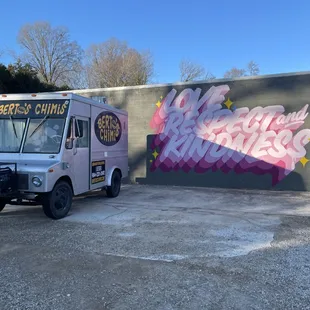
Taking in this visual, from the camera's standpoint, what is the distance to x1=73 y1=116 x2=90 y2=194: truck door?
678 cm

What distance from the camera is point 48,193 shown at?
238 inches

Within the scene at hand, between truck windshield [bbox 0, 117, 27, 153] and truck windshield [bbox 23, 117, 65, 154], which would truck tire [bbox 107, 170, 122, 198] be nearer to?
truck windshield [bbox 23, 117, 65, 154]

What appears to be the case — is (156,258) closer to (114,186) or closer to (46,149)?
(46,149)

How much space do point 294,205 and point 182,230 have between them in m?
3.97

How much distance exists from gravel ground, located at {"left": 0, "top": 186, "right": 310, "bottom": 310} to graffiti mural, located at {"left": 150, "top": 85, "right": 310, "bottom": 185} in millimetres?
3008

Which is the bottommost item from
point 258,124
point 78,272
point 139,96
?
point 78,272

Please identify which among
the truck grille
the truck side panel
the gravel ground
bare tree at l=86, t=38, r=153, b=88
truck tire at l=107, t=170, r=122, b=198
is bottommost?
the gravel ground

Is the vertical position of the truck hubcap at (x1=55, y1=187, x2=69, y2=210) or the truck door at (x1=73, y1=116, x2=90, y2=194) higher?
the truck door at (x1=73, y1=116, x2=90, y2=194)

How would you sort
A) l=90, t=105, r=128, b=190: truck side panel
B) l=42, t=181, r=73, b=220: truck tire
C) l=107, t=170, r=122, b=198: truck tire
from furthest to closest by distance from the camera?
l=107, t=170, r=122, b=198: truck tire → l=90, t=105, r=128, b=190: truck side panel → l=42, t=181, r=73, b=220: truck tire

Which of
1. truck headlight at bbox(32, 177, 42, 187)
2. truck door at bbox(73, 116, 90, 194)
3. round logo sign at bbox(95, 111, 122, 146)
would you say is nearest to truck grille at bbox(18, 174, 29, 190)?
truck headlight at bbox(32, 177, 42, 187)

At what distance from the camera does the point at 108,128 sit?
28.0ft

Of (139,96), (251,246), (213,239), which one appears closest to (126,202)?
(213,239)

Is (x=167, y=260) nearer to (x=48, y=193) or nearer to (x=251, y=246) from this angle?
(x=251, y=246)

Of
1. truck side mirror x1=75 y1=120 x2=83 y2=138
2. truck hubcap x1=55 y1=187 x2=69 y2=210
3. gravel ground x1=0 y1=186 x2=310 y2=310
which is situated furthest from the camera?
truck side mirror x1=75 y1=120 x2=83 y2=138
